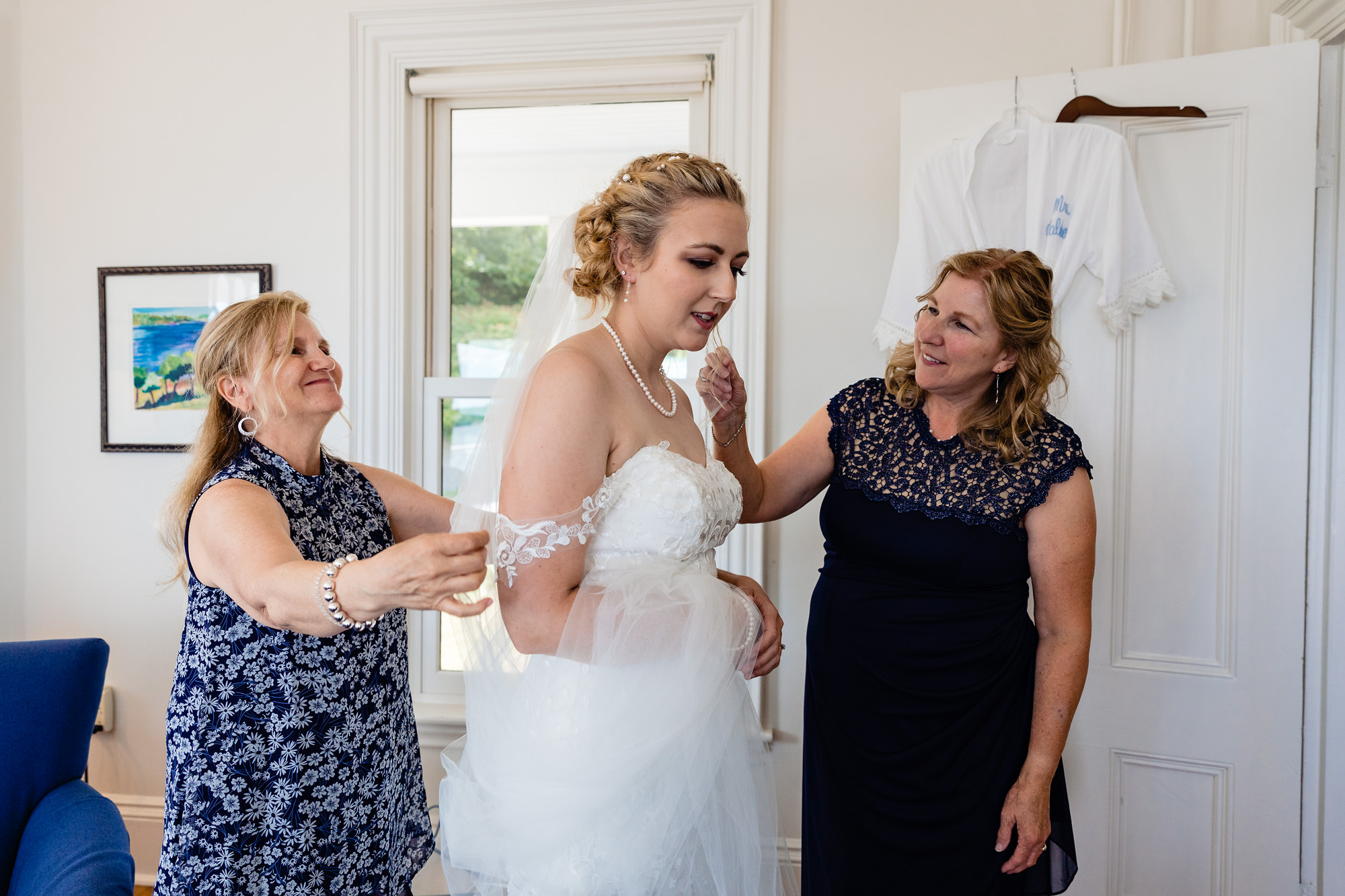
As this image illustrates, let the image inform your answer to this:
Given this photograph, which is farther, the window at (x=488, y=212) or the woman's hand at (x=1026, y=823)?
the window at (x=488, y=212)

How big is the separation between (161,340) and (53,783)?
4.78 ft

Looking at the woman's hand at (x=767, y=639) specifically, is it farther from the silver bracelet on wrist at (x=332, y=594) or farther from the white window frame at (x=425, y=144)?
the white window frame at (x=425, y=144)

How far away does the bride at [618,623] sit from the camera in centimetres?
117

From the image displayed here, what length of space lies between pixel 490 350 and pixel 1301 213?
7.40 feet

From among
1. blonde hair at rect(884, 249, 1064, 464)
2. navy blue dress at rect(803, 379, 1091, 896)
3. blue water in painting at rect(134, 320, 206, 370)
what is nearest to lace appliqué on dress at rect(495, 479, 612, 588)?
navy blue dress at rect(803, 379, 1091, 896)

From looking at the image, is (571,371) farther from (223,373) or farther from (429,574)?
(223,373)

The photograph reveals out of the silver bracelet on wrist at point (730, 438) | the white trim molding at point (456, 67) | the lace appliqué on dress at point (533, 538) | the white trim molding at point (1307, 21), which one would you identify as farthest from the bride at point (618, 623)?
the white trim molding at point (1307, 21)

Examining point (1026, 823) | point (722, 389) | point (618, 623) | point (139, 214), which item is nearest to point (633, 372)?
point (722, 389)

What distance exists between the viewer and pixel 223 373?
1445mm

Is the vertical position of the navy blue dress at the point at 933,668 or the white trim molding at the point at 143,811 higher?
the navy blue dress at the point at 933,668

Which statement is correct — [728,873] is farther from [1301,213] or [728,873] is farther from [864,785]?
[1301,213]

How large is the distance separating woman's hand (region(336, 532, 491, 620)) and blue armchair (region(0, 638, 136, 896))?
1012 mm

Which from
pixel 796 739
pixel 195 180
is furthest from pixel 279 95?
pixel 796 739

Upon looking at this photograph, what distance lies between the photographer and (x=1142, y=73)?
210 cm
